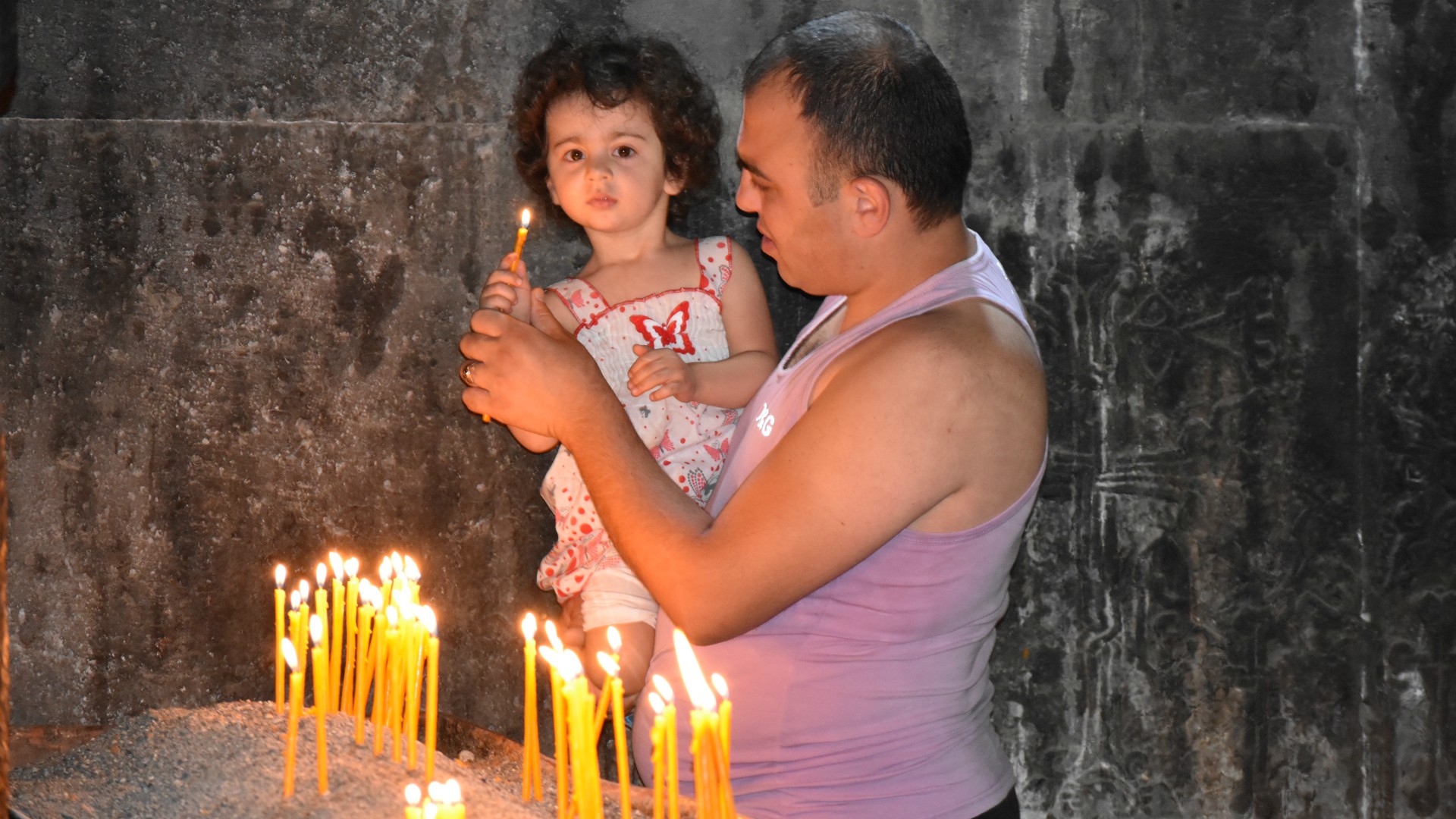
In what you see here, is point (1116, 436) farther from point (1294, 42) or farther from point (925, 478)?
point (925, 478)

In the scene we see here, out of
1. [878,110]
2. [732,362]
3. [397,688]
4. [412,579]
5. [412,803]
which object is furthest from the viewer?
[732,362]

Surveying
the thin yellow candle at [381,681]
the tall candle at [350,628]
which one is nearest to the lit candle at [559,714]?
the thin yellow candle at [381,681]

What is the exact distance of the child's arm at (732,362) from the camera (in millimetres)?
2893

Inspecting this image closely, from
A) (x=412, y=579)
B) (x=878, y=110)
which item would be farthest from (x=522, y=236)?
(x=878, y=110)

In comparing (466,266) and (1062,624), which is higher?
(466,266)

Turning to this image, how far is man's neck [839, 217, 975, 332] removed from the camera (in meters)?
2.20

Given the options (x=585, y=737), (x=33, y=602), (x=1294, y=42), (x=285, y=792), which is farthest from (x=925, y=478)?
(x=33, y=602)

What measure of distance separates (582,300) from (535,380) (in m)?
0.71

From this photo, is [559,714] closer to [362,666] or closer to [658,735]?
[658,735]

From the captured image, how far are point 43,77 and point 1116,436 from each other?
10.5 feet

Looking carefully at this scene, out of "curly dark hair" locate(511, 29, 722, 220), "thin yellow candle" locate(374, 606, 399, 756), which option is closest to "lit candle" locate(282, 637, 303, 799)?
"thin yellow candle" locate(374, 606, 399, 756)

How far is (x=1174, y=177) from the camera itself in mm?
3420

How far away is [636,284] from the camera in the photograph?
10.3 feet

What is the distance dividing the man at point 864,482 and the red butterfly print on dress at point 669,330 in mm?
810
